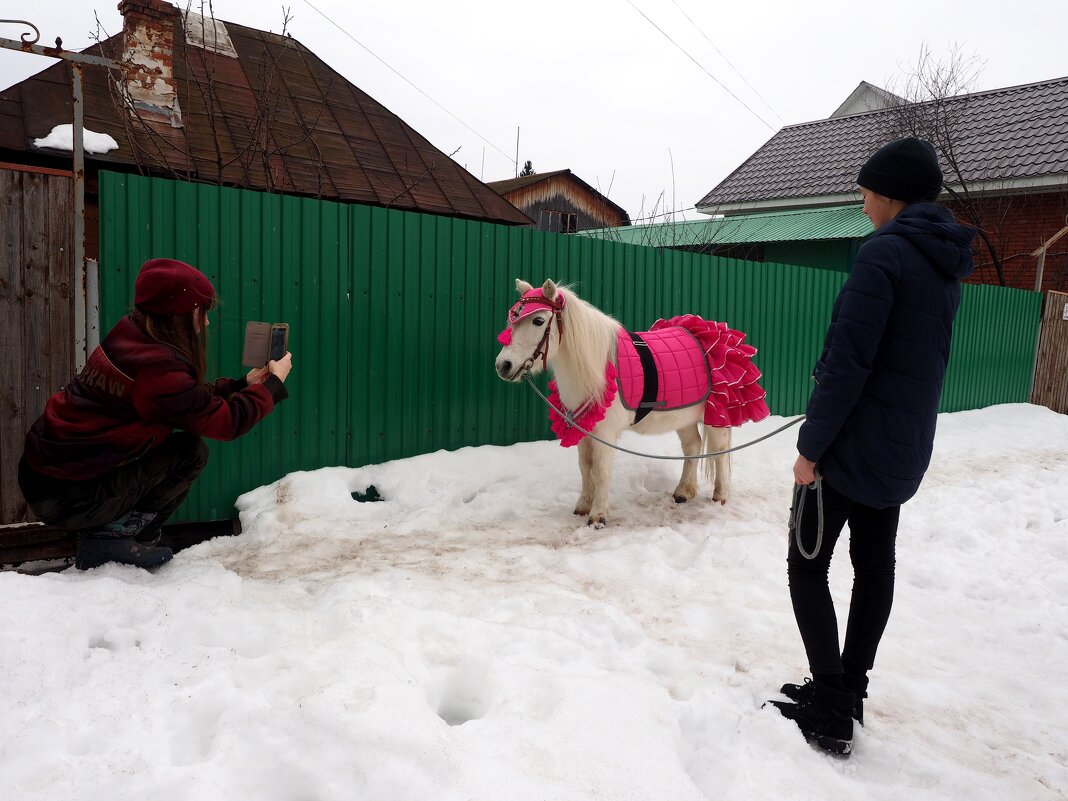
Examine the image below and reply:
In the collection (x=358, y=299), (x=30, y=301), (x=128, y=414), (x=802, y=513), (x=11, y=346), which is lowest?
(x=802, y=513)

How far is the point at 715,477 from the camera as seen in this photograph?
5.04 m

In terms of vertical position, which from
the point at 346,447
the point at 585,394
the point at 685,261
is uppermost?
the point at 685,261

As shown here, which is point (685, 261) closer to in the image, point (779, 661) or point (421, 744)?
point (779, 661)

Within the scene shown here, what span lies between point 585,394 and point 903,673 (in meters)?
2.23

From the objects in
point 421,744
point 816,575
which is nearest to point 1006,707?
point 816,575

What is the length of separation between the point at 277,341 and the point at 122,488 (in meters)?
0.86

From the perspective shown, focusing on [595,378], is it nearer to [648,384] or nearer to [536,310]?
[648,384]

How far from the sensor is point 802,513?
88.2 inches

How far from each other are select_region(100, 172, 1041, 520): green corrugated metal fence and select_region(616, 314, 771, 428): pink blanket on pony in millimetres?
1168

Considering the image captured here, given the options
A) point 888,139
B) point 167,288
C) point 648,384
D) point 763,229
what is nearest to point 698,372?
point 648,384

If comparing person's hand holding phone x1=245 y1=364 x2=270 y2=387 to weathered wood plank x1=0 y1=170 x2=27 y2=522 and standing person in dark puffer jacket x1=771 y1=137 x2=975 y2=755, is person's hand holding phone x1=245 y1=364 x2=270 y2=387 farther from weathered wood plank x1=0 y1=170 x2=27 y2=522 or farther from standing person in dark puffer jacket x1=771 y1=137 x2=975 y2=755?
standing person in dark puffer jacket x1=771 y1=137 x2=975 y2=755

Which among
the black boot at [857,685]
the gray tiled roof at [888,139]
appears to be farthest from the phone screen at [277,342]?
the gray tiled roof at [888,139]

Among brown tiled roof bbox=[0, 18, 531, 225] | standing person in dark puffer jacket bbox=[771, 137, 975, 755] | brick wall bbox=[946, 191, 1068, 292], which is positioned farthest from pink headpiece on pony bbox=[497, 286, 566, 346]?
brick wall bbox=[946, 191, 1068, 292]

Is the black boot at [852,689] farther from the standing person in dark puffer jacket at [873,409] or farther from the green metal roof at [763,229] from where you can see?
the green metal roof at [763,229]
